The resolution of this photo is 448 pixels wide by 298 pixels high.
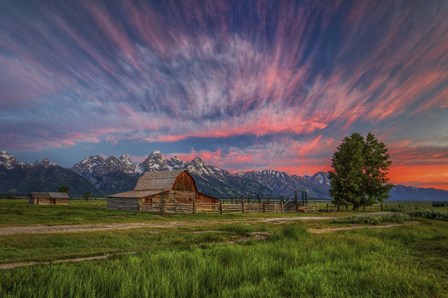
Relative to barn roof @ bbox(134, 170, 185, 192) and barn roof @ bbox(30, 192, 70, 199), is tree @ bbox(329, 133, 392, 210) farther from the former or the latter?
barn roof @ bbox(30, 192, 70, 199)

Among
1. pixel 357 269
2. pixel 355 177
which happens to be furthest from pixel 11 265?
pixel 355 177

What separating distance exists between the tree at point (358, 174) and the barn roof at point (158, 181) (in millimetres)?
30125

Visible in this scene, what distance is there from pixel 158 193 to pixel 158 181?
862 cm

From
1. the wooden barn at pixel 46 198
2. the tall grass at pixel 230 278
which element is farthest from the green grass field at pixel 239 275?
the wooden barn at pixel 46 198

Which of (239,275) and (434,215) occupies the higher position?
(239,275)

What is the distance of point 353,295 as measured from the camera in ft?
18.8

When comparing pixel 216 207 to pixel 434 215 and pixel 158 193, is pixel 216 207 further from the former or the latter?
pixel 434 215

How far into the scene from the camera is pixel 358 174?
54094 mm

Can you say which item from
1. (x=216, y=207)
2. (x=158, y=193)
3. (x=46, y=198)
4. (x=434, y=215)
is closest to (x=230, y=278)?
(x=434, y=215)

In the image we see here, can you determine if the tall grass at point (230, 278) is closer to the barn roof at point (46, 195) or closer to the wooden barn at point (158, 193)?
the wooden barn at point (158, 193)

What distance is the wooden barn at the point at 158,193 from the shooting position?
48938 millimetres

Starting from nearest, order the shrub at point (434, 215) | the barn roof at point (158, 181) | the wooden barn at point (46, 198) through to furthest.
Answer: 1. the shrub at point (434, 215)
2. the barn roof at point (158, 181)
3. the wooden barn at point (46, 198)

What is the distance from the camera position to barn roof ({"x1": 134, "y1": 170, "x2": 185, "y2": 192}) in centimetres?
5622

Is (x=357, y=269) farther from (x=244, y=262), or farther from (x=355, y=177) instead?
(x=355, y=177)
